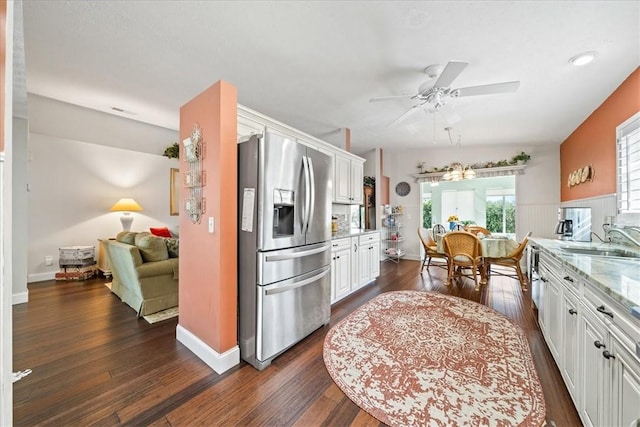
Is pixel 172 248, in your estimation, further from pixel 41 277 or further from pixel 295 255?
pixel 41 277

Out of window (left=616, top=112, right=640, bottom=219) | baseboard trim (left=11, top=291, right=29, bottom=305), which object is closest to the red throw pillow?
baseboard trim (left=11, top=291, right=29, bottom=305)

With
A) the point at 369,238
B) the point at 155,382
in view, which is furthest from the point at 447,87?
the point at 155,382

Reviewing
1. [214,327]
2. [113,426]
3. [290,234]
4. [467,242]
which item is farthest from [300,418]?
[467,242]

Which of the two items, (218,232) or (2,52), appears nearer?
(2,52)

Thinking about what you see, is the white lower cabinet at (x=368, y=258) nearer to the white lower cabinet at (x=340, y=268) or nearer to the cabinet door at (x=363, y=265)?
the cabinet door at (x=363, y=265)

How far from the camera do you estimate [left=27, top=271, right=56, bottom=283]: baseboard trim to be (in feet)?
13.2

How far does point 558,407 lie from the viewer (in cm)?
153

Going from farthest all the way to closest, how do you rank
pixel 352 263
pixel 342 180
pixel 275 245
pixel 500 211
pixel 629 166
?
1. pixel 500 211
2. pixel 342 180
3. pixel 352 263
4. pixel 629 166
5. pixel 275 245

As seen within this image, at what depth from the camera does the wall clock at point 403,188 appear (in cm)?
660

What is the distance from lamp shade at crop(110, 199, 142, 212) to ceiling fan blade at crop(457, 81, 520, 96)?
5.66 meters

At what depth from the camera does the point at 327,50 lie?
2350 mm

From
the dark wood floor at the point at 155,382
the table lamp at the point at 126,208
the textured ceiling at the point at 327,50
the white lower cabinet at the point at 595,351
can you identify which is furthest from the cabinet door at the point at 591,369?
the table lamp at the point at 126,208

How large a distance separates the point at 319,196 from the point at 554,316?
7.01 ft

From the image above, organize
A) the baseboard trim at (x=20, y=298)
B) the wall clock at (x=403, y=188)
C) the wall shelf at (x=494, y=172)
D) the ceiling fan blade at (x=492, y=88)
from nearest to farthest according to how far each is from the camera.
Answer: the ceiling fan blade at (x=492, y=88) → the baseboard trim at (x=20, y=298) → the wall shelf at (x=494, y=172) → the wall clock at (x=403, y=188)
